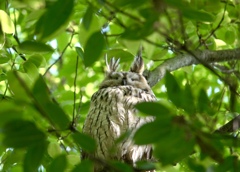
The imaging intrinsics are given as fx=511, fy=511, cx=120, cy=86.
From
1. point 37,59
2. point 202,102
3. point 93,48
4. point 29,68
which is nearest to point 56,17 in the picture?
point 93,48

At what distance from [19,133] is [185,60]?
2.14 m

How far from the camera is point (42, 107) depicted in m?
1.43

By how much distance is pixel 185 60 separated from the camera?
3389 millimetres

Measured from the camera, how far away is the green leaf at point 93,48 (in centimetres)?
147

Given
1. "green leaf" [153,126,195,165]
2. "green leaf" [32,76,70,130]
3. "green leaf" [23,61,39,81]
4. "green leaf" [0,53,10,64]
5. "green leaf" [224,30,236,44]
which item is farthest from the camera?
"green leaf" [224,30,236,44]

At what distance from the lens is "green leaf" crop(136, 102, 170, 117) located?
1392mm

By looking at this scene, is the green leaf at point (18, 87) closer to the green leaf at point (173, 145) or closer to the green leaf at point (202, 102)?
the green leaf at point (173, 145)

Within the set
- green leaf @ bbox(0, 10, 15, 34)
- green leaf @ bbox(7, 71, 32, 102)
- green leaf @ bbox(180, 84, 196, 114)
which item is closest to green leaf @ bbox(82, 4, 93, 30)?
green leaf @ bbox(7, 71, 32, 102)

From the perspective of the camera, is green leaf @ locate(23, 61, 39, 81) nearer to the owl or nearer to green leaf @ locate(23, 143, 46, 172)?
the owl

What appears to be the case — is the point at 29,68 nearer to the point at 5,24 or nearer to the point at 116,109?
the point at 5,24

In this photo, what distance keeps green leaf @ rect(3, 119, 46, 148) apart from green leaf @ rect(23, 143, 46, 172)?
0.04 m

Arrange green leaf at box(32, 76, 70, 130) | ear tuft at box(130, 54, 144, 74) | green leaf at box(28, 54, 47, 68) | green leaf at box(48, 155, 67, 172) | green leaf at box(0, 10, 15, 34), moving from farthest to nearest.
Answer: ear tuft at box(130, 54, 144, 74)
green leaf at box(28, 54, 47, 68)
green leaf at box(0, 10, 15, 34)
green leaf at box(48, 155, 67, 172)
green leaf at box(32, 76, 70, 130)

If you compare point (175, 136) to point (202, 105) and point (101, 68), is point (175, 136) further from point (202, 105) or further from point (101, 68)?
point (101, 68)

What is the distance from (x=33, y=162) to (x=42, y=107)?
17cm
